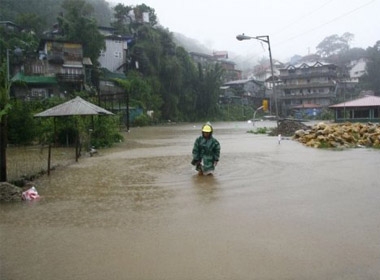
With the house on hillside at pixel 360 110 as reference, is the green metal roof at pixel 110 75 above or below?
above

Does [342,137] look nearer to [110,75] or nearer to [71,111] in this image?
[71,111]

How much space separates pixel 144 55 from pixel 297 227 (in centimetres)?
5373

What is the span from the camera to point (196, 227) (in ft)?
19.4

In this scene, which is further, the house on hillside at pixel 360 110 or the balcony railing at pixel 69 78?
the balcony railing at pixel 69 78

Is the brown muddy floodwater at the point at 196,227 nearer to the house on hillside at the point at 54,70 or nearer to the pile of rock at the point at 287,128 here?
the pile of rock at the point at 287,128

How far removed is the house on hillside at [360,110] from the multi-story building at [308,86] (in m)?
26.4

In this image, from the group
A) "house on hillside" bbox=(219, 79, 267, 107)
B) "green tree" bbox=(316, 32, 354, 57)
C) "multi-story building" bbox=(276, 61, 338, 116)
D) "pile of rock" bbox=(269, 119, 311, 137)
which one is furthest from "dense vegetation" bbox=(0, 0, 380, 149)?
"green tree" bbox=(316, 32, 354, 57)

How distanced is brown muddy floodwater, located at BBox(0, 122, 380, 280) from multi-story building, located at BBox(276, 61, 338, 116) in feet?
199

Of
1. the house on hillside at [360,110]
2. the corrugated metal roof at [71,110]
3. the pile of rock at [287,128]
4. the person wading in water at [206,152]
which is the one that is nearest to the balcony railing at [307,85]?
the house on hillside at [360,110]

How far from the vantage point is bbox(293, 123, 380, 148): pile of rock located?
706 inches

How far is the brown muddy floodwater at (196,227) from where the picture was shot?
4.36 m

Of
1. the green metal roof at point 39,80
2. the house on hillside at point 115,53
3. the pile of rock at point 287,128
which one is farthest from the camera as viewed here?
the house on hillside at point 115,53

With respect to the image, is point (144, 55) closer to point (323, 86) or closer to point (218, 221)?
point (323, 86)

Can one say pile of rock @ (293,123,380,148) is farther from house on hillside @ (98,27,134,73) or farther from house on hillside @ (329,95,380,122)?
house on hillside @ (98,27,134,73)
